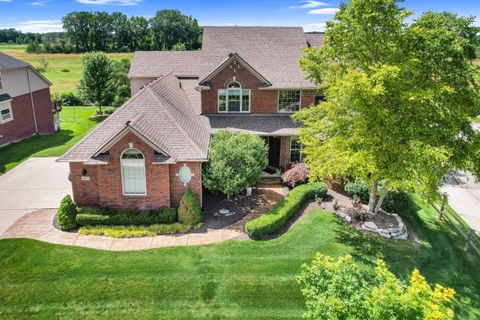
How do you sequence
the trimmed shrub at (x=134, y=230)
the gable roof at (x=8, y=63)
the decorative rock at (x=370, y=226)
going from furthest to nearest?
the gable roof at (x=8, y=63)
the decorative rock at (x=370, y=226)
the trimmed shrub at (x=134, y=230)

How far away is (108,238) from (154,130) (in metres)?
5.90

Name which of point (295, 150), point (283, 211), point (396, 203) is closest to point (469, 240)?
point (396, 203)

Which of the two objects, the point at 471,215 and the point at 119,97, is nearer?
the point at 471,215

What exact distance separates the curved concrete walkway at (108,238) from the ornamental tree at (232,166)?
2.43 m

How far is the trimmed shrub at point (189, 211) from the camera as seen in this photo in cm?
1885

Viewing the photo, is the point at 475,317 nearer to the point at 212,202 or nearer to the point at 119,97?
the point at 212,202

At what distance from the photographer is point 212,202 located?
21578mm

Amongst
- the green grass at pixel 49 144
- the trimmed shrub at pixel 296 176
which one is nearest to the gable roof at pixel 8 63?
the green grass at pixel 49 144

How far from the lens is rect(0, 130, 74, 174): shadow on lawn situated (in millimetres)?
28672

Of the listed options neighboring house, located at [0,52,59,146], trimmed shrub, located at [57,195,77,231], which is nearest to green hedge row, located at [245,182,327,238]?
trimmed shrub, located at [57,195,77,231]

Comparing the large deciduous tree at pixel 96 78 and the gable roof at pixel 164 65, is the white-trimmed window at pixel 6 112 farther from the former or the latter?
the large deciduous tree at pixel 96 78

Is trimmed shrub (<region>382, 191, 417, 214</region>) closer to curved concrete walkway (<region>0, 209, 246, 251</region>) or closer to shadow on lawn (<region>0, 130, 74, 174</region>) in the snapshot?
curved concrete walkway (<region>0, 209, 246, 251</region>)

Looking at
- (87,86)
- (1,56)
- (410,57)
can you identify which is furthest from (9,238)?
(87,86)

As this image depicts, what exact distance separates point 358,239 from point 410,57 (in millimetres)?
8747
